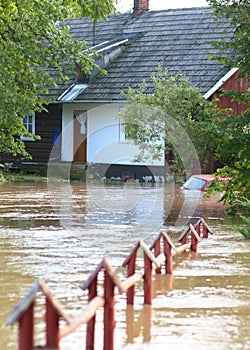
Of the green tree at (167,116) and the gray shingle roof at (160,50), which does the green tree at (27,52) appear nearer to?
the green tree at (167,116)

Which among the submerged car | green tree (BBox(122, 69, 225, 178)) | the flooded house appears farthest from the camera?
the flooded house

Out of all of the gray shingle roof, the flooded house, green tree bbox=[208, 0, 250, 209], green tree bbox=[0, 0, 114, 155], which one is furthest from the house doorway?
green tree bbox=[208, 0, 250, 209]

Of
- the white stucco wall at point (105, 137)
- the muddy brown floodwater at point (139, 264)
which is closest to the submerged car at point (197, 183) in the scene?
the muddy brown floodwater at point (139, 264)

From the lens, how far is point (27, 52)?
2006 cm

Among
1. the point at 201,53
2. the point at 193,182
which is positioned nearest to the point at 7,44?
the point at 193,182

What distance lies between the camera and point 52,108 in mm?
39062

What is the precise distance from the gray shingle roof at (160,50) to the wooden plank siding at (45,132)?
7.63 feet

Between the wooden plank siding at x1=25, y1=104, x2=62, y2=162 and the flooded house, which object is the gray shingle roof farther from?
the wooden plank siding at x1=25, y1=104, x2=62, y2=162

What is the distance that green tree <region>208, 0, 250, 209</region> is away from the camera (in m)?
19.3

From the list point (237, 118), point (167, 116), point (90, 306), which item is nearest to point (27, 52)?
point (237, 118)

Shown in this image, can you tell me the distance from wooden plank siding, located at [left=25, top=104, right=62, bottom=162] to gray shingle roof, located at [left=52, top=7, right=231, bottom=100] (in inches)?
91.6

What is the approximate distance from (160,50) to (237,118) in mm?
17780

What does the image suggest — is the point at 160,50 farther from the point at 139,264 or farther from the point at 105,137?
the point at 139,264

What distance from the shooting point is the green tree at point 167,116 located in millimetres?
25156
